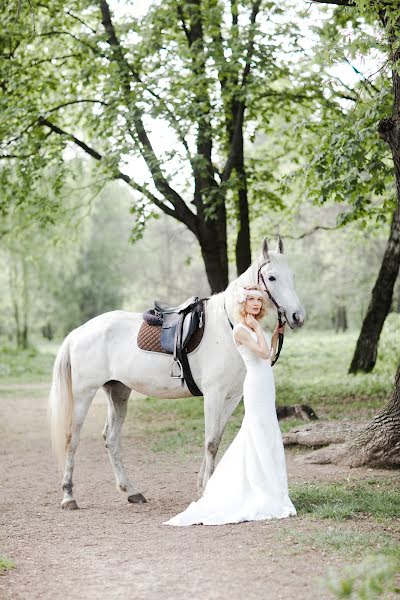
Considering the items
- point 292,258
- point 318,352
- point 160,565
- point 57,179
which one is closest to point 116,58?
point 57,179

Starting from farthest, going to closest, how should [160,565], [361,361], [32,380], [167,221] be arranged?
[167,221]
[32,380]
[361,361]
[160,565]

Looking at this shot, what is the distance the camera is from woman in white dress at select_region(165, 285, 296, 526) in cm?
622

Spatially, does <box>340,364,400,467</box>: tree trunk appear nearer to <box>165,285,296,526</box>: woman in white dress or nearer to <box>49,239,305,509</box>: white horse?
<box>49,239,305,509</box>: white horse

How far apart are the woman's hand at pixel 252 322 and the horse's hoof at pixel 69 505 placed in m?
2.54

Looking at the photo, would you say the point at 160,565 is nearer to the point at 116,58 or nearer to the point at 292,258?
the point at 116,58

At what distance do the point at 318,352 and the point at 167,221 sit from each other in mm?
28985

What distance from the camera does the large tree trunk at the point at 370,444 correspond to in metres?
8.14

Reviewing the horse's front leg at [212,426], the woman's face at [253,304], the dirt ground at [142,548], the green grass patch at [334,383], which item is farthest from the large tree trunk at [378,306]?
the woman's face at [253,304]

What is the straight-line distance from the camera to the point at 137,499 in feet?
25.0

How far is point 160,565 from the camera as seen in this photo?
16.5 feet

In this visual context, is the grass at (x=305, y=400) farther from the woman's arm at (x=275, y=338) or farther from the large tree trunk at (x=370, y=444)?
the woman's arm at (x=275, y=338)

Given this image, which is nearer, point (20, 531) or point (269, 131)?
point (20, 531)

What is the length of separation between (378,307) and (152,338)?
1041 centimetres

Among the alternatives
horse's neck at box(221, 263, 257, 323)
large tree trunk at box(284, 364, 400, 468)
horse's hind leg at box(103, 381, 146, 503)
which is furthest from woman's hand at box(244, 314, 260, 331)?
large tree trunk at box(284, 364, 400, 468)
